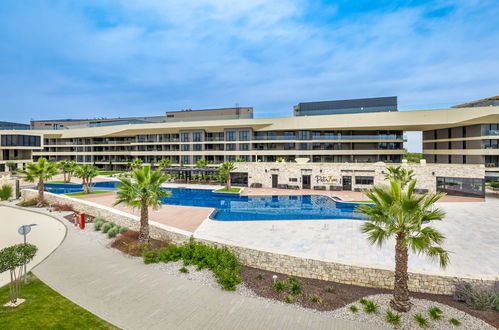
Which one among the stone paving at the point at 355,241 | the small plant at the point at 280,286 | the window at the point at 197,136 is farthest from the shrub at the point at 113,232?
the window at the point at 197,136

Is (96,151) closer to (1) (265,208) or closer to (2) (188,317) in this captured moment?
(1) (265,208)

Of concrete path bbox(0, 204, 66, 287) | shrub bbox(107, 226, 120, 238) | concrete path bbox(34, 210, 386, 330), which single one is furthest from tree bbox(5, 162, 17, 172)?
concrete path bbox(34, 210, 386, 330)

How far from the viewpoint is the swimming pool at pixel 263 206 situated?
25.4m

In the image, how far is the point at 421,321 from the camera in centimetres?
970

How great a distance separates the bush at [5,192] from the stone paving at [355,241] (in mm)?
29262

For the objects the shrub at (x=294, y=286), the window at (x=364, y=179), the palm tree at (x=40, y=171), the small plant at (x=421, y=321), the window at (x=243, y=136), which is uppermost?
the window at (x=243, y=136)

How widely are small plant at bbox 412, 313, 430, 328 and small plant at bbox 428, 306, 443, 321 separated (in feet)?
1.08

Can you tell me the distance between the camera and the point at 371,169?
40000mm

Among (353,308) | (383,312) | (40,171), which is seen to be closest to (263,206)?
(353,308)

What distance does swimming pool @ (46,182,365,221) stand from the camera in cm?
2536

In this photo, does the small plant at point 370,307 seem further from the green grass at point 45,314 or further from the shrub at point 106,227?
the shrub at point 106,227

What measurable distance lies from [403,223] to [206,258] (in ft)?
31.2

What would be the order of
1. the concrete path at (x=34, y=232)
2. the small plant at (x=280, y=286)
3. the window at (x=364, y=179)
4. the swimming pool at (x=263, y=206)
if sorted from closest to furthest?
the small plant at (x=280, y=286) < the concrete path at (x=34, y=232) < the swimming pool at (x=263, y=206) < the window at (x=364, y=179)

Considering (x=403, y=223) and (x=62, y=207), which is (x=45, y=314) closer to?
(x=403, y=223)
